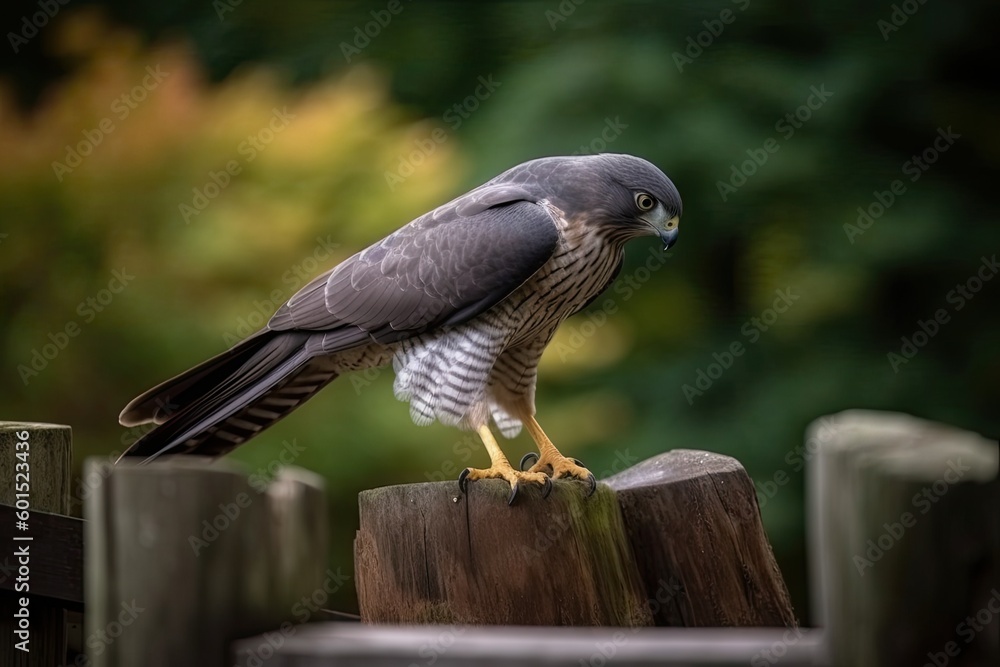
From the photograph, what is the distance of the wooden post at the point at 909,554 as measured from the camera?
4.13 ft

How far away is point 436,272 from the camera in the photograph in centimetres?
340

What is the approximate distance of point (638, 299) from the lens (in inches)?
231

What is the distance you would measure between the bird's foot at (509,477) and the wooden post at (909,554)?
4.19 ft

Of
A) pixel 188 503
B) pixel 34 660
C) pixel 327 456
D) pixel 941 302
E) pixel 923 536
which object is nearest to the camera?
pixel 923 536

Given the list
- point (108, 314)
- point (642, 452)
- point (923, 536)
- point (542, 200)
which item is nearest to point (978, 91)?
point (642, 452)

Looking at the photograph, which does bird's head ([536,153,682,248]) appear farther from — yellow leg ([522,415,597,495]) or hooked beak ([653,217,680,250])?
yellow leg ([522,415,597,495])

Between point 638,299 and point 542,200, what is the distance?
8.26 ft

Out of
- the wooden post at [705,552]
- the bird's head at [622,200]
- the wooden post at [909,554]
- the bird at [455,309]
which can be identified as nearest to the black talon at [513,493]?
the wooden post at [705,552]

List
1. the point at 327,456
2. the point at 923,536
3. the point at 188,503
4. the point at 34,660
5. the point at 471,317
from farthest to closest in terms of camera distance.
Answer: the point at 327,456, the point at 471,317, the point at 34,660, the point at 188,503, the point at 923,536

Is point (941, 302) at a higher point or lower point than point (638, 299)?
lower

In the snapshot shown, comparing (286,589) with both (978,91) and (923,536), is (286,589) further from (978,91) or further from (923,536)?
(978,91)

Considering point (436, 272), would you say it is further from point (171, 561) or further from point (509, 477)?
point (171, 561)

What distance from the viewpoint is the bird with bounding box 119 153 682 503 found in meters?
3.26

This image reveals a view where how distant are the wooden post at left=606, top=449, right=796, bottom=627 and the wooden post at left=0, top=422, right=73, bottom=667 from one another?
133 cm
